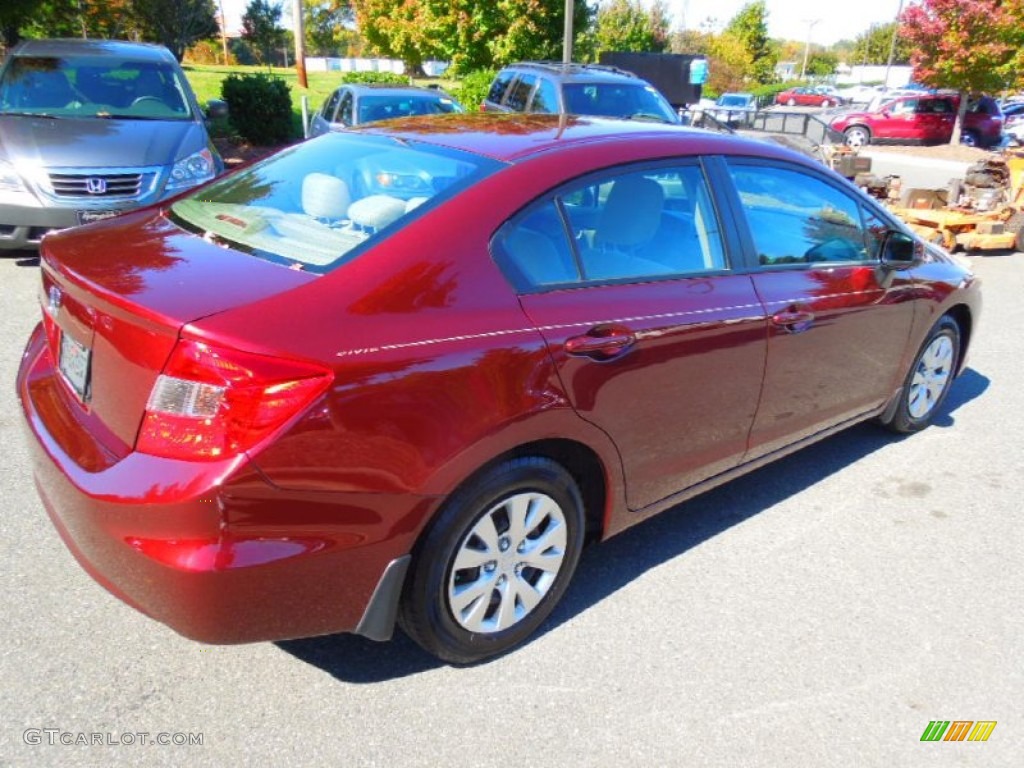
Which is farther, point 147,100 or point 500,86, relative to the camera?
point 500,86

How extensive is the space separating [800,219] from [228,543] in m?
2.85

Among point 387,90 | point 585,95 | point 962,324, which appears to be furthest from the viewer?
point 387,90

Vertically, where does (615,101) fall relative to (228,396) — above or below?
above

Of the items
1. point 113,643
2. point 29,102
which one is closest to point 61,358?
point 113,643

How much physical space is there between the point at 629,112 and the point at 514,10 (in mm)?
10051

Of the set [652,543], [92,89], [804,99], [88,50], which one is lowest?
[804,99]

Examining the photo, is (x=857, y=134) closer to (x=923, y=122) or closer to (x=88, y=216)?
(x=923, y=122)

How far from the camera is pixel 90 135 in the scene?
6.77 m

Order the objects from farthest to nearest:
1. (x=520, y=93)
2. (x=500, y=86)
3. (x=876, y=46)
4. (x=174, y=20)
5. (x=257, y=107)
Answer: (x=876, y=46)
(x=174, y=20)
(x=257, y=107)
(x=500, y=86)
(x=520, y=93)

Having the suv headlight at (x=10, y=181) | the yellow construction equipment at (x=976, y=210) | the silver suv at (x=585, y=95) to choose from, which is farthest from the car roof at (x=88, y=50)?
the yellow construction equipment at (x=976, y=210)

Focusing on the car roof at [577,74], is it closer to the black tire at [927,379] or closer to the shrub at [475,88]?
the black tire at [927,379]

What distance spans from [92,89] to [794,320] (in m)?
7.13

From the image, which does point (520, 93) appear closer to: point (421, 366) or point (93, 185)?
point (93, 185)

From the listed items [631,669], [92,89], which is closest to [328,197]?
[631,669]
